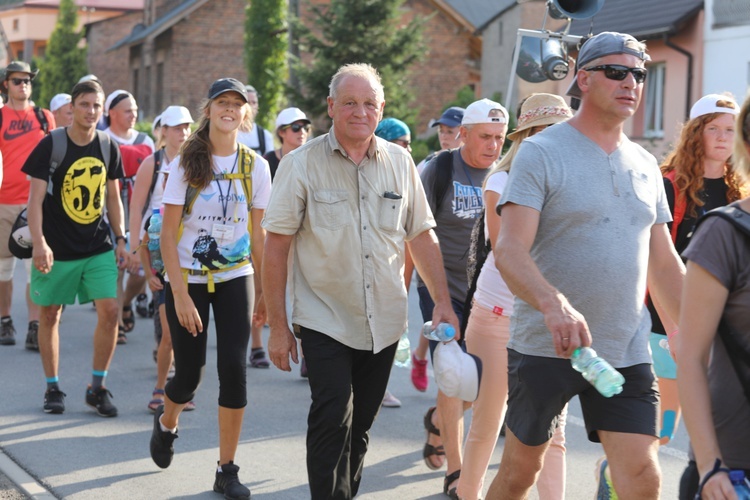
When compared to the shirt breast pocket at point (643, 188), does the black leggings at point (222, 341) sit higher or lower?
lower

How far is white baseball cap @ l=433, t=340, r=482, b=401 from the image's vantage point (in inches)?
185

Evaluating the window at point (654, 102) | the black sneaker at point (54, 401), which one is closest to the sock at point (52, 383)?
the black sneaker at point (54, 401)

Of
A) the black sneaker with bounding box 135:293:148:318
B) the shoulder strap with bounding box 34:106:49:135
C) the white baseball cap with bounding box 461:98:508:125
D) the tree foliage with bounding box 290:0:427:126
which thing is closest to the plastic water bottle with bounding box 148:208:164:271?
the white baseball cap with bounding box 461:98:508:125

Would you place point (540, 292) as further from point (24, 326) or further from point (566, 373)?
point (24, 326)

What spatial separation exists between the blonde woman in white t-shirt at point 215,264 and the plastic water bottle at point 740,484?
3.22m

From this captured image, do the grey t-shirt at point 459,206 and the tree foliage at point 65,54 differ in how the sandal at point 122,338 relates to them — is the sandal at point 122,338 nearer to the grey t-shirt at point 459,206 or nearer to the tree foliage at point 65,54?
the grey t-shirt at point 459,206

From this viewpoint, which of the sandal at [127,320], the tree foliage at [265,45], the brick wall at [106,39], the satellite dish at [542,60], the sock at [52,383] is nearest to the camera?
the sock at [52,383]

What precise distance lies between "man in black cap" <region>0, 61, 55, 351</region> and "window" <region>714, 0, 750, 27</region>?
17.4 metres

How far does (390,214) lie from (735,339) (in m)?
2.07

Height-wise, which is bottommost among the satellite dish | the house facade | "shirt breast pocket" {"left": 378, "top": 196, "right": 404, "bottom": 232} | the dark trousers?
the dark trousers

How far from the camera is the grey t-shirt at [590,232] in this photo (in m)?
4.05

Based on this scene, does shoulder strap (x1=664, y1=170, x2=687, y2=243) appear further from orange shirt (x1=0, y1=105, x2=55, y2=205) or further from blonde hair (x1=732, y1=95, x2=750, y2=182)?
orange shirt (x1=0, y1=105, x2=55, y2=205)

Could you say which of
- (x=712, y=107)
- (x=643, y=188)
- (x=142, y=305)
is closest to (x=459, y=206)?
(x=712, y=107)

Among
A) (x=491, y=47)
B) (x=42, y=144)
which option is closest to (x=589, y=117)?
→ (x=42, y=144)
